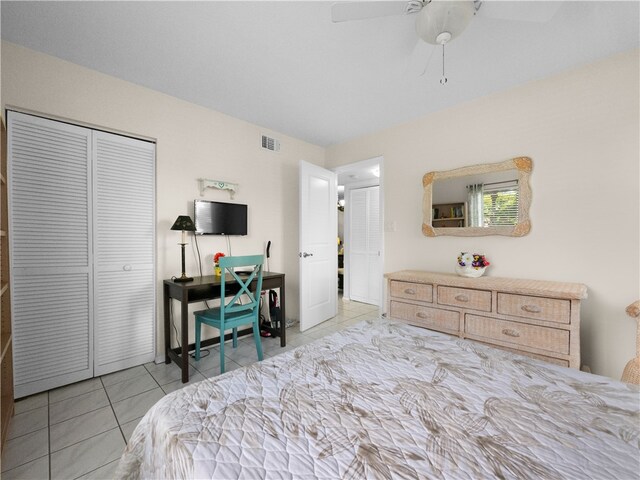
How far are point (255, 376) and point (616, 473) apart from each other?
106 cm

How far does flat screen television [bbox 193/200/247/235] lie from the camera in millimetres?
2816

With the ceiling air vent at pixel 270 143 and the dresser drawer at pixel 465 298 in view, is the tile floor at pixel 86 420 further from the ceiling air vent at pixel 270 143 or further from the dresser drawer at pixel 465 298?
the ceiling air vent at pixel 270 143

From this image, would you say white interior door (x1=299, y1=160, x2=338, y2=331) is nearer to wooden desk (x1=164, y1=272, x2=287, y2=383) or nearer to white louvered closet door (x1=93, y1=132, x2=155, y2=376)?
wooden desk (x1=164, y1=272, x2=287, y2=383)

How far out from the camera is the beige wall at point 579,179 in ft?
6.64

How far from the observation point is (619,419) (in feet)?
2.75

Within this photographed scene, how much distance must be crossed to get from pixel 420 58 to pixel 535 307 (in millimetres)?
2012

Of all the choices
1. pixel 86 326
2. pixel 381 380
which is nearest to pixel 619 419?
pixel 381 380

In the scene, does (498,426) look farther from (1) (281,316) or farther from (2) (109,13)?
(2) (109,13)

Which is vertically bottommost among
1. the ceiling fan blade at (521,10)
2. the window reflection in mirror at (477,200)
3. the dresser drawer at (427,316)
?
the dresser drawer at (427,316)

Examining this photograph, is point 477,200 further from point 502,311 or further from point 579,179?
point 502,311

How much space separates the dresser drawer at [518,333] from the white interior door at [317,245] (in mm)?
1838

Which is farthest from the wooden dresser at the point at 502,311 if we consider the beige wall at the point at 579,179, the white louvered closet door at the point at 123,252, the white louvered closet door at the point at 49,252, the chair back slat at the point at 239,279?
the white louvered closet door at the point at 49,252

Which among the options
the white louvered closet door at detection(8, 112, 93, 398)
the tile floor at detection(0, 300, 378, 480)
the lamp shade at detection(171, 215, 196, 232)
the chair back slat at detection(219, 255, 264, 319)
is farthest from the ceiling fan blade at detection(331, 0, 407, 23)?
the tile floor at detection(0, 300, 378, 480)

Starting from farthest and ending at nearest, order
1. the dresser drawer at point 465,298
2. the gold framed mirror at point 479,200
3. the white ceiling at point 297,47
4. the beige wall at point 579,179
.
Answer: the gold framed mirror at point 479,200 < the dresser drawer at point 465,298 < the beige wall at point 579,179 < the white ceiling at point 297,47
